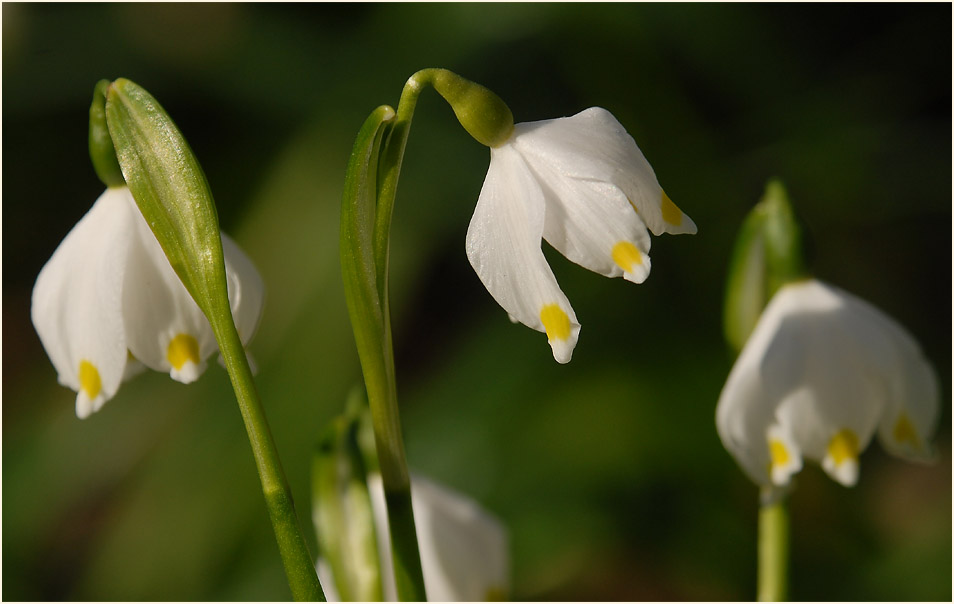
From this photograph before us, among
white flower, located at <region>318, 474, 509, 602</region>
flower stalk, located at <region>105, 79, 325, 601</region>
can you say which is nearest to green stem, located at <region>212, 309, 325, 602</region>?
flower stalk, located at <region>105, 79, 325, 601</region>

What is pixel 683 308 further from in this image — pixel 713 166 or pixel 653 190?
pixel 653 190

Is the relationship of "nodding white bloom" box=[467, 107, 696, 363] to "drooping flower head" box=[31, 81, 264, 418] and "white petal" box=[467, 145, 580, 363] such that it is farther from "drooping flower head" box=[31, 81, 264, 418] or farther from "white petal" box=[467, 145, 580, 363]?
"drooping flower head" box=[31, 81, 264, 418]

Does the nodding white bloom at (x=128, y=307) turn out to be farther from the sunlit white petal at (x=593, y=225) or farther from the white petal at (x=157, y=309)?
the sunlit white petal at (x=593, y=225)

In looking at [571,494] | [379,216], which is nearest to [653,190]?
[379,216]

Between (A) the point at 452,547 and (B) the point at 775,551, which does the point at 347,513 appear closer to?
(A) the point at 452,547

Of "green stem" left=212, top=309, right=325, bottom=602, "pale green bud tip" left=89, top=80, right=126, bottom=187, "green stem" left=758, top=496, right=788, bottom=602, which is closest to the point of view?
"green stem" left=212, top=309, right=325, bottom=602

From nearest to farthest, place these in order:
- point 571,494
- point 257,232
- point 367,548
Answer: point 367,548 → point 571,494 → point 257,232

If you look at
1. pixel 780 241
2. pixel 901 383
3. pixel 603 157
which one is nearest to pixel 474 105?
pixel 603 157
